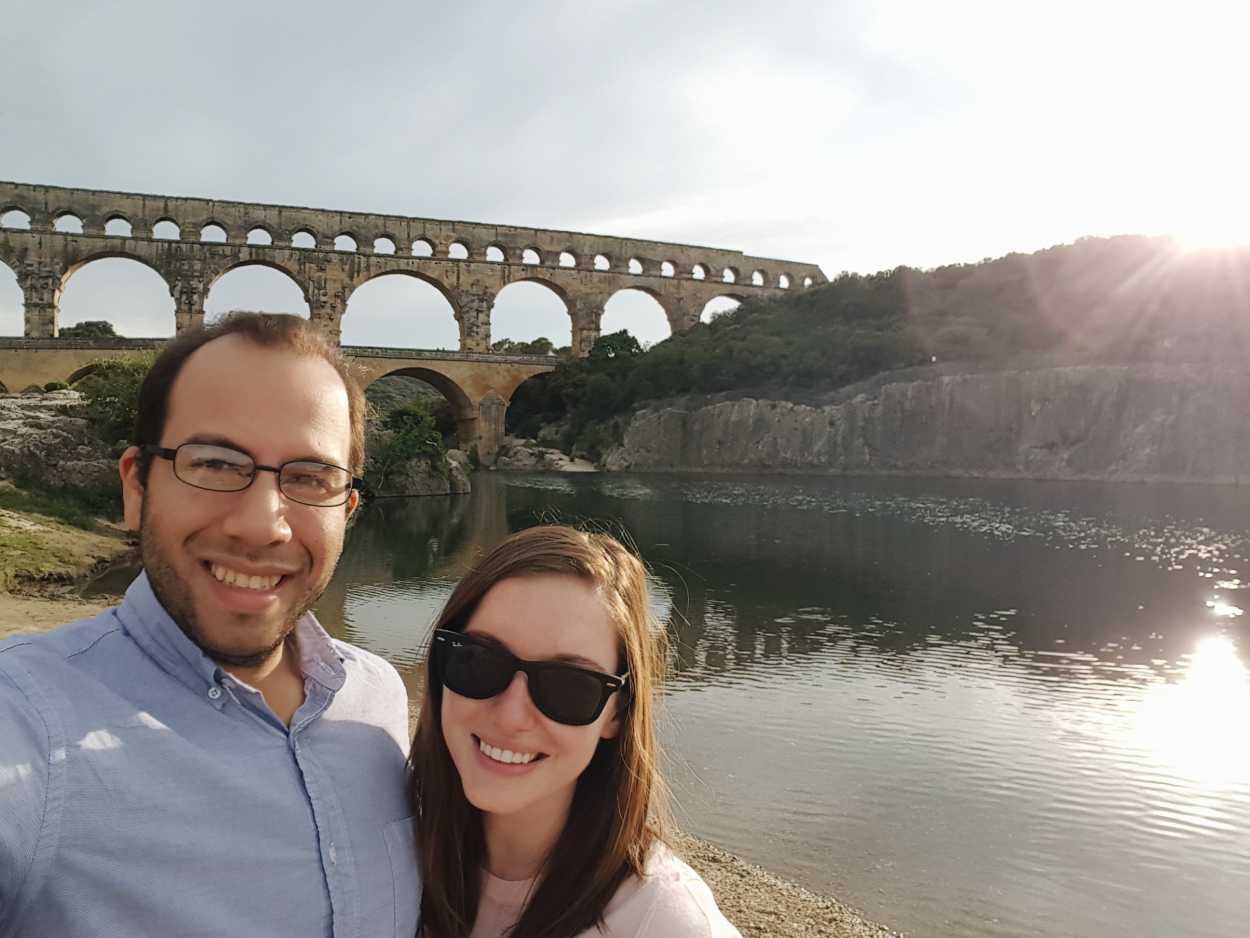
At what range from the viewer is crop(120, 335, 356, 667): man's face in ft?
4.44

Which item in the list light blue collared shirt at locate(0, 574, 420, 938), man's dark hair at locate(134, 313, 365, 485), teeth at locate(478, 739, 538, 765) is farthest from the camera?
teeth at locate(478, 739, 538, 765)

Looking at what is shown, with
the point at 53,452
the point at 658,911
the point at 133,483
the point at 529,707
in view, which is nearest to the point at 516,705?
the point at 529,707

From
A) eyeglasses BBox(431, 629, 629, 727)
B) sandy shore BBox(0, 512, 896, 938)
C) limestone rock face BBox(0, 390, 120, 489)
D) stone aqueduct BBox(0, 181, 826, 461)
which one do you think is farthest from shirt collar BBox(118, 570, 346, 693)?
stone aqueduct BBox(0, 181, 826, 461)

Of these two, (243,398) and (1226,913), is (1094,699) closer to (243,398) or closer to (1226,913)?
(1226,913)

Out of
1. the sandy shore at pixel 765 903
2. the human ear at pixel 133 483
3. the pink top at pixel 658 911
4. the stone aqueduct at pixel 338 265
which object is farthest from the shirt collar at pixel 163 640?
the stone aqueduct at pixel 338 265

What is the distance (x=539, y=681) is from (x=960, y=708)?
6570 millimetres

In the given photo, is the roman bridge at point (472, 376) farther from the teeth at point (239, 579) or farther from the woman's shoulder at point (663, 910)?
the woman's shoulder at point (663, 910)

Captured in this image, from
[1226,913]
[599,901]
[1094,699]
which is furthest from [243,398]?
[1094,699]

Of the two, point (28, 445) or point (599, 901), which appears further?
point (28, 445)

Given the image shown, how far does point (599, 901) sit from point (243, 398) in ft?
3.24

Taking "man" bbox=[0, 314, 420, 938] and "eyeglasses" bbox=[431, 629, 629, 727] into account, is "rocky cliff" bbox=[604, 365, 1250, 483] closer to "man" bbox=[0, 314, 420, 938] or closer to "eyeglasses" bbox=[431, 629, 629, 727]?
"eyeglasses" bbox=[431, 629, 629, 727]

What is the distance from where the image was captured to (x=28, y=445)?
1589cm

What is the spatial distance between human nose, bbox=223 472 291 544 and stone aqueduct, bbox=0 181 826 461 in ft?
108

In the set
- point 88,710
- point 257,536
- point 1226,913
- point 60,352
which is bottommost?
point 1226,913
